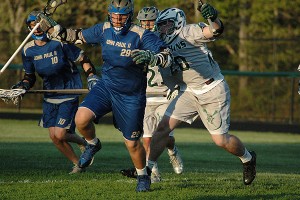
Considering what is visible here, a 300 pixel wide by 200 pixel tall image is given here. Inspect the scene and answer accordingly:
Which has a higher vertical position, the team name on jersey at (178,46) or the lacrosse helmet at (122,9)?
the lacrosse helmet at (122,9)

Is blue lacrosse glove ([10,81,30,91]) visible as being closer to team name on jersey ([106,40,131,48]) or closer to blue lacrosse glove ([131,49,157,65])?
team name on jersey ([106,40,131,48])

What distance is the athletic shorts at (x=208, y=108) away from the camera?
39.3 ft

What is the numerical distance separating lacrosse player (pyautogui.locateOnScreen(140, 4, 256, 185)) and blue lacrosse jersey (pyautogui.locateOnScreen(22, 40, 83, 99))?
1824mm

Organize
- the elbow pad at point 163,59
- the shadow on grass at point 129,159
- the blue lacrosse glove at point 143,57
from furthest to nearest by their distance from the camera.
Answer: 1. the shadow on grass at point 129,159
2. the elbow pad at point 163,59
3. the blue lacrosse glove at point 143,57

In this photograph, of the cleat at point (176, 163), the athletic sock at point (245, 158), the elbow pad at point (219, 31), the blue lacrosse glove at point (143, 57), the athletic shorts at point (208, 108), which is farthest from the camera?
the cleat at point (176, 163)

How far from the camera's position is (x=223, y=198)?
10.4 metres

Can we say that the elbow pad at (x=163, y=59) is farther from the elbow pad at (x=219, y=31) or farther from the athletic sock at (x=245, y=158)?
→ the athletic sock at (x=245, y=158)

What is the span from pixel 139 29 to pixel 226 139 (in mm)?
1934

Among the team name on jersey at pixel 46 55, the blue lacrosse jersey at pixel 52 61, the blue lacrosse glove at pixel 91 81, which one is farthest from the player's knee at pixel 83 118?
the team name on jersey at pixel 46 55

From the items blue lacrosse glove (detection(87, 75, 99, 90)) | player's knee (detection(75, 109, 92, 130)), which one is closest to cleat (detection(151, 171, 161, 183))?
blue lacrosse glove (detection(87, 75, 99, 90))

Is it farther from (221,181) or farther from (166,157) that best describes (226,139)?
(166,157)

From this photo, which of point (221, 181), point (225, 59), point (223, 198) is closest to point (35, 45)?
point (221, 181)

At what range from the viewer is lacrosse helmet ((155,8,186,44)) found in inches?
465

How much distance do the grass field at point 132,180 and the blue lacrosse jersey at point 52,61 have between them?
3.90ft
